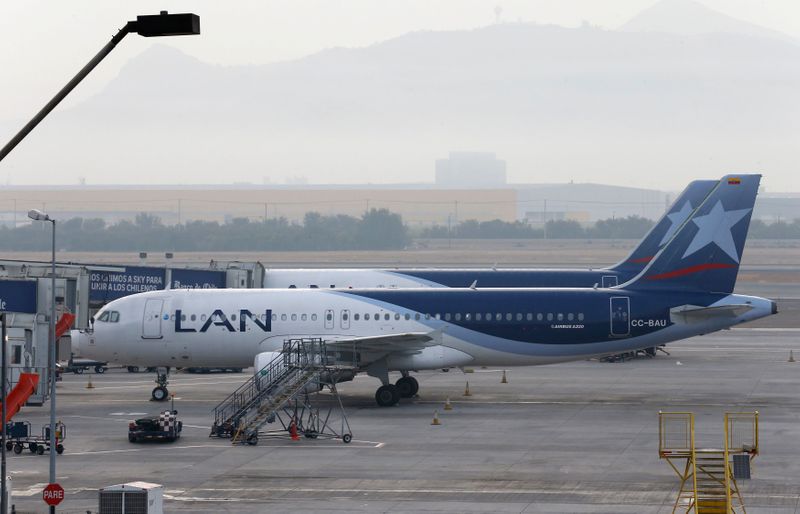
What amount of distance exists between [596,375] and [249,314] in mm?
19255

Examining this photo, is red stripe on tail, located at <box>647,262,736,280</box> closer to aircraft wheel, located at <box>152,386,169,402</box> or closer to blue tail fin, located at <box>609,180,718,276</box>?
blue tail fin, located at <box>609,180,718,276</box>

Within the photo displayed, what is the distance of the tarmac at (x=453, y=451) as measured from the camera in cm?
3184

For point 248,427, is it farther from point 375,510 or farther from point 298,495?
point 375,510

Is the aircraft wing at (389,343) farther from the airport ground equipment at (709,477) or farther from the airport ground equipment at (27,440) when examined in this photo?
the airport ground equipment at (709,477)

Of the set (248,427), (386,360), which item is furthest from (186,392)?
(248,427)

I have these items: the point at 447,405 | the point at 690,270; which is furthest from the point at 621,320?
the point at 447,405

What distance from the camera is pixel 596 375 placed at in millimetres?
60469

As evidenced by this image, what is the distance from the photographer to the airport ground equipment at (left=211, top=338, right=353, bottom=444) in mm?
42219

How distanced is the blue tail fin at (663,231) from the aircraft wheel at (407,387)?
18901 mm

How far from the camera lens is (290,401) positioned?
4362 cm

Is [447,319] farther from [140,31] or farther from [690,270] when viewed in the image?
[140,31]

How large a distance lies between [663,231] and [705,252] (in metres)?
17.4

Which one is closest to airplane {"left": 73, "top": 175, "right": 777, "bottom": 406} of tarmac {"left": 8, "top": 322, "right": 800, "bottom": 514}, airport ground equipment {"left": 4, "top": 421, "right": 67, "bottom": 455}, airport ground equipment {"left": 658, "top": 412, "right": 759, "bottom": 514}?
tarmac {"left": 8, "top": 322, "right": 800, "bottom": 514}

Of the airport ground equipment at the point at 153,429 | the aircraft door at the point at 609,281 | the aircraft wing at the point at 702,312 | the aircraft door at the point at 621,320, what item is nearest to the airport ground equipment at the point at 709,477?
the aircraft door at the point at 621,320
